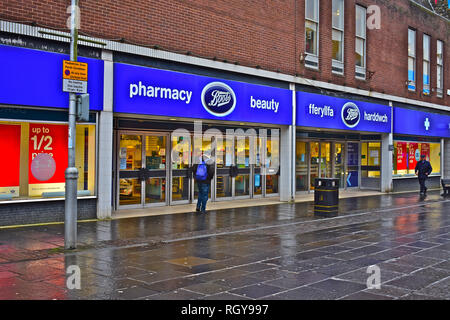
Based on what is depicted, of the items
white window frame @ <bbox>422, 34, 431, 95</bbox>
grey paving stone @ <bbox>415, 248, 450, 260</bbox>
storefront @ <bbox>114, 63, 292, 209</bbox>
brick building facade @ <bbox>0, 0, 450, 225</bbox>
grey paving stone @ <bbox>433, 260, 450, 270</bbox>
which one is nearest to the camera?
grey paving stone @ <bbox>433, 260, 450, 270</bbox>

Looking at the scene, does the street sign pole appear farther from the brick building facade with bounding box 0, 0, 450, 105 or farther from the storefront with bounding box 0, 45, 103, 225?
the brick building facade with bounding box 0, 0, 450, 105

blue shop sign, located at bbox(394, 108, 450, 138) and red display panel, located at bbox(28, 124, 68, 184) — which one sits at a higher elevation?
blue shop sign, located at bbox(394, 108, 450, 138)

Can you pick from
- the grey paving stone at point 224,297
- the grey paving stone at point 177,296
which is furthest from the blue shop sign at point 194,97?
the grey paving stone at point 224,297

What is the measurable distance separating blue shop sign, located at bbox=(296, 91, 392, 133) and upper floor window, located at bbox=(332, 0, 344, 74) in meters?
1.46

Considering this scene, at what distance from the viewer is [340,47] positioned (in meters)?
20.5

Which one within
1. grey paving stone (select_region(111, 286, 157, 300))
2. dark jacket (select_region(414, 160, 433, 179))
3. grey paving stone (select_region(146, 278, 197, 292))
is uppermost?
dark jacket (select_region(414, 160, 433, 179))

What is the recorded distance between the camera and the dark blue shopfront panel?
1068cm

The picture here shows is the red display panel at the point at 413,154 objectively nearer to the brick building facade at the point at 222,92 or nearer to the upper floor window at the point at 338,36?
the brick building facade at the point at 222,92

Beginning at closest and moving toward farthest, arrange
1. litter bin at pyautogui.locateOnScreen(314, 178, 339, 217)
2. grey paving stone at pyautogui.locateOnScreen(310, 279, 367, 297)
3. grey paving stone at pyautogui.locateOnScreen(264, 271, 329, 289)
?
grey paving stone at pyautogui.locateOnScreen(310, 279, 367, 297)
grey paving stone at pyautogui.locateOnScreen(264, 271, 329, 289)
litter bin at pyautogui.locateOnScreen(314, 178, 339, 217)

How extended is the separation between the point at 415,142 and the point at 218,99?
15.0 meters

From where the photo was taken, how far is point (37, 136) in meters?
12.0

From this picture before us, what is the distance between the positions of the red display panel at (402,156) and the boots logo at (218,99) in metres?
12.5

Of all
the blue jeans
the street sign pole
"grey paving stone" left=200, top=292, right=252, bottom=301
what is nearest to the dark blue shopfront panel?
the street sign pole

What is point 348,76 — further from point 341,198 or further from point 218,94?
point 218,94
